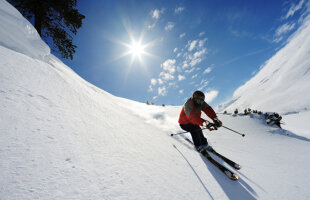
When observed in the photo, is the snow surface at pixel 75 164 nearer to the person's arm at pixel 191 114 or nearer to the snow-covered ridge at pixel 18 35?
the snow-covered ridge at pixel 18 35

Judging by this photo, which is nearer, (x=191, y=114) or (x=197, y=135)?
(x=197, y=135)

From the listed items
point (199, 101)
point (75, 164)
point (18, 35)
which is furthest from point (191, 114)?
point (18, 35)

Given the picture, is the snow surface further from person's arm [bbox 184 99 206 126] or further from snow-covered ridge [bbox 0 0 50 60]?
person's arm [bbox 184 99 206 126]

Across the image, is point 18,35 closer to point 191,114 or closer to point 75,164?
point 75,164

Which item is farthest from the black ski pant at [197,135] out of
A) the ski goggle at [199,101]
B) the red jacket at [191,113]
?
the ski goggle at [199,101]

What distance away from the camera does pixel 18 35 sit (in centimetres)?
323

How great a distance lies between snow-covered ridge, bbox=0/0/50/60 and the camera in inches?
110

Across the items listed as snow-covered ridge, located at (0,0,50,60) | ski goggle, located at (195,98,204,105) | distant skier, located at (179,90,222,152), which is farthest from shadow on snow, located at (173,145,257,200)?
snow-covered ridge, located at (0,0,50,60)

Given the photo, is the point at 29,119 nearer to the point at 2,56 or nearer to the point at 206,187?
the point at 2,56

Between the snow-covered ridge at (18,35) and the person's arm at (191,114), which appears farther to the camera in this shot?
the person's arm at (191,114)

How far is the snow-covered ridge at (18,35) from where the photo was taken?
279cm

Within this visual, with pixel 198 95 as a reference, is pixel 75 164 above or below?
below

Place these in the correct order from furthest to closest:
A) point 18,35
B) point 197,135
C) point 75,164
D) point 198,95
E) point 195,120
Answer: point 198,95
point 195,120
point 197,135
point 18,35
point 75,164

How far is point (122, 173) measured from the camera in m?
1.32
